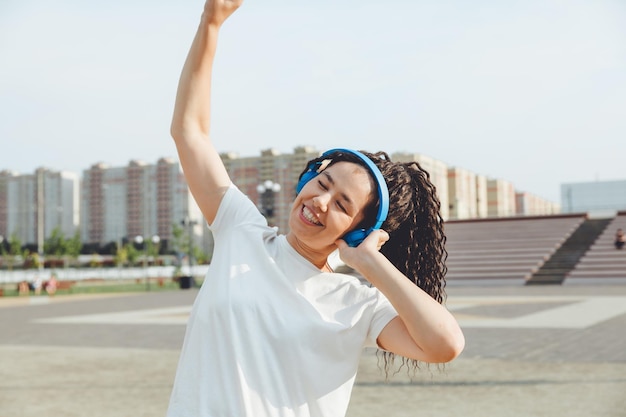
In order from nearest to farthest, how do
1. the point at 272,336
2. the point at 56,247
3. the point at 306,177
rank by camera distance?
the point at 272,336 < the point at 306,177 < the point at 56,247

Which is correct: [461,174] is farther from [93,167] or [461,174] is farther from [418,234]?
[418,234]

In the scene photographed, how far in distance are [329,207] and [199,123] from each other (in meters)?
0.42

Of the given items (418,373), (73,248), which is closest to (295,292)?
(418,373)

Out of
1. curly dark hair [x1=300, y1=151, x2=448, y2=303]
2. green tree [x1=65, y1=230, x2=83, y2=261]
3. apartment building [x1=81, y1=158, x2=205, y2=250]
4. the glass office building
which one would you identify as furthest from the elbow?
apartment building [x1=81, y1=158, x2=205, y2=250]

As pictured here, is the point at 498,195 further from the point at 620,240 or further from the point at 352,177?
the point at 352,177

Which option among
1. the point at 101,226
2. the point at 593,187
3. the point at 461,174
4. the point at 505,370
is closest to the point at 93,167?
the point at 101,226

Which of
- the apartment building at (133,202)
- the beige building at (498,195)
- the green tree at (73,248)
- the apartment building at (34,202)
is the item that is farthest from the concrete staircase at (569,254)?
the apartment building at (34,202)

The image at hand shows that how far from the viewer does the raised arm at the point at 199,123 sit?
1.75 m

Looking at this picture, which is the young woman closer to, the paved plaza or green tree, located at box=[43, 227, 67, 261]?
the paved plaza

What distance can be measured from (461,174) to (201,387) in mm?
60151

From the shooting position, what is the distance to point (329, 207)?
64.2 inches

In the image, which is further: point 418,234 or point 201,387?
point 418,234

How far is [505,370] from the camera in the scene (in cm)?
739

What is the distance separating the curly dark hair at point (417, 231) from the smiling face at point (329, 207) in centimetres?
13
